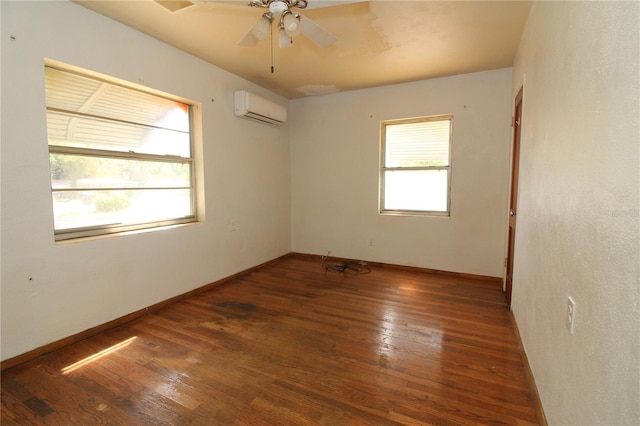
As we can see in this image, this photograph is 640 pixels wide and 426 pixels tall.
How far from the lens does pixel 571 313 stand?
120 centimetres

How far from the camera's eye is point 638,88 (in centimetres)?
78

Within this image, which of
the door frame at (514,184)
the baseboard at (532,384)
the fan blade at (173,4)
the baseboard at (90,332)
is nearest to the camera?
the baseboard at (532,384)

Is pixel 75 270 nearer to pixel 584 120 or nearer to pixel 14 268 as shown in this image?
pixel 14 268

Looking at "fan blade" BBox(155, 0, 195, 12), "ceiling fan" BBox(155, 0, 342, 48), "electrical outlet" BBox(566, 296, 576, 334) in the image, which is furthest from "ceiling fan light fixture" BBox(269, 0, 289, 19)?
"electrical outlet" BBox(566, 296, 576, 334)

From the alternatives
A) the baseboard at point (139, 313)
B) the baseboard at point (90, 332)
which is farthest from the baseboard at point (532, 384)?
the baseboard at point (90, 332)

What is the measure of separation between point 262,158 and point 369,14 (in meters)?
2.50

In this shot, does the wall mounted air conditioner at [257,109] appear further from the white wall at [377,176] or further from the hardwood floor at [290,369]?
the hardwood floor at [290,369]

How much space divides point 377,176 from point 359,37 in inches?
79.9

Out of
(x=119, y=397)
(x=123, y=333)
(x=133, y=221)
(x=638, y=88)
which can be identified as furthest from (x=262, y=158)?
(x=638, y=88)

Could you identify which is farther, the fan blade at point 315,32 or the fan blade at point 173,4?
the fan blade at point 173,4

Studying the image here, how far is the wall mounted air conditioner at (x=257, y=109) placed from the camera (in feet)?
12.2

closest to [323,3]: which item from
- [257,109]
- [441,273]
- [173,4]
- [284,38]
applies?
[284,38]

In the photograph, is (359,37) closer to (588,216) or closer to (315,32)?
(315,32)

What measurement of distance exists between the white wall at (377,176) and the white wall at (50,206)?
4.31ft
